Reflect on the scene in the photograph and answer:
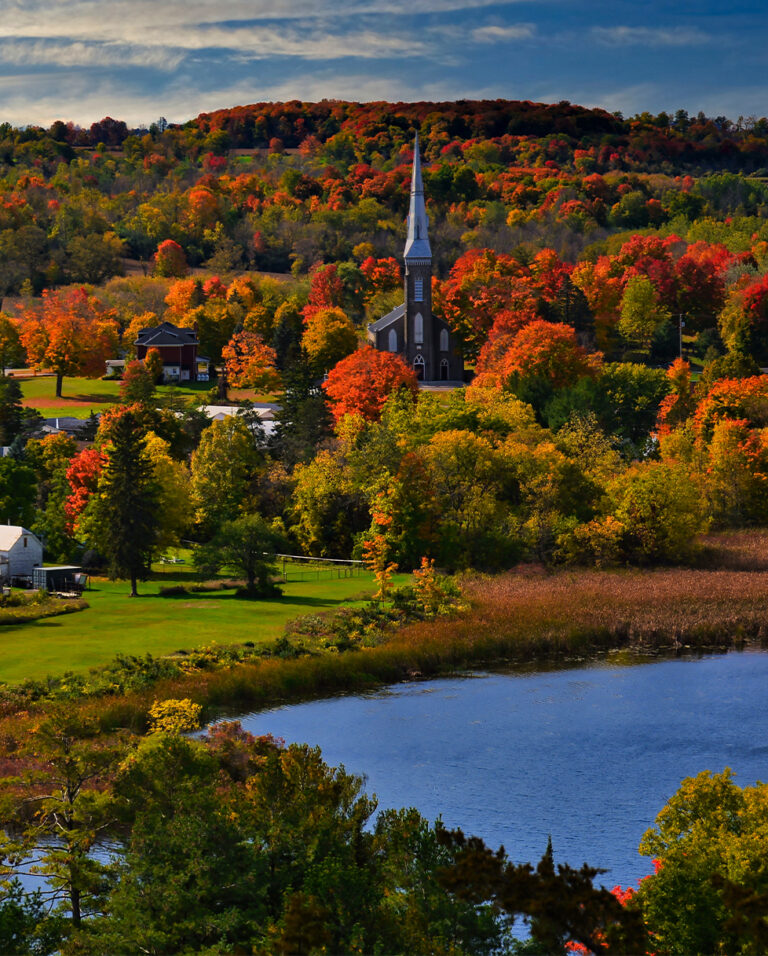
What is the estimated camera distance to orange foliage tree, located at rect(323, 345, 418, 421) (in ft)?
289

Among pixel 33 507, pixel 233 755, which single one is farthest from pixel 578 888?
pixel 33 507

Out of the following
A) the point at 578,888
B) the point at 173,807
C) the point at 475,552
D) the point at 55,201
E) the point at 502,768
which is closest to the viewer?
the point at 578,888

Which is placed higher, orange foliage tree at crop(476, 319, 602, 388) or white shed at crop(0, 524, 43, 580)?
orange foliage tree at crop(476, 319, 602, 388)

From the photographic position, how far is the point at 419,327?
351 ft

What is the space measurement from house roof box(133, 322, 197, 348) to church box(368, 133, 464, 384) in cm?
1673

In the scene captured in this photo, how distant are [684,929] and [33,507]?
2262 inches

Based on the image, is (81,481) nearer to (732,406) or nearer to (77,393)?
(77,393)

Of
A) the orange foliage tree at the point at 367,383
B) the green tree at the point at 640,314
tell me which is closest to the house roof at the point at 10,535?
the orange foliage tree at the point at 367,383

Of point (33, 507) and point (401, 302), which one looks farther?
point (401, 302)

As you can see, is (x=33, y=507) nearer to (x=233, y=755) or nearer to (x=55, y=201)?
(x=233, y=755)

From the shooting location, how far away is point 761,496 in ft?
255

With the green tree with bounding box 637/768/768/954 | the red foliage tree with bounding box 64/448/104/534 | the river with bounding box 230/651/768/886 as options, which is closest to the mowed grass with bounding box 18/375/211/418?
the red foliage tree with bounding box 64/448/104/534

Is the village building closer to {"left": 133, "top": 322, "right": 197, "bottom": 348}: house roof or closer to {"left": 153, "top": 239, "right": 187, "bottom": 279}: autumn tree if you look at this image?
{"left": 133, "top": 322, "right": 197, "bottom": 348}: house roof

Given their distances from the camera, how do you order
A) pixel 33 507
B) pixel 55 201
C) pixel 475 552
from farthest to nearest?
pixel 55 201, pixel 33 507, pixel 475 552
